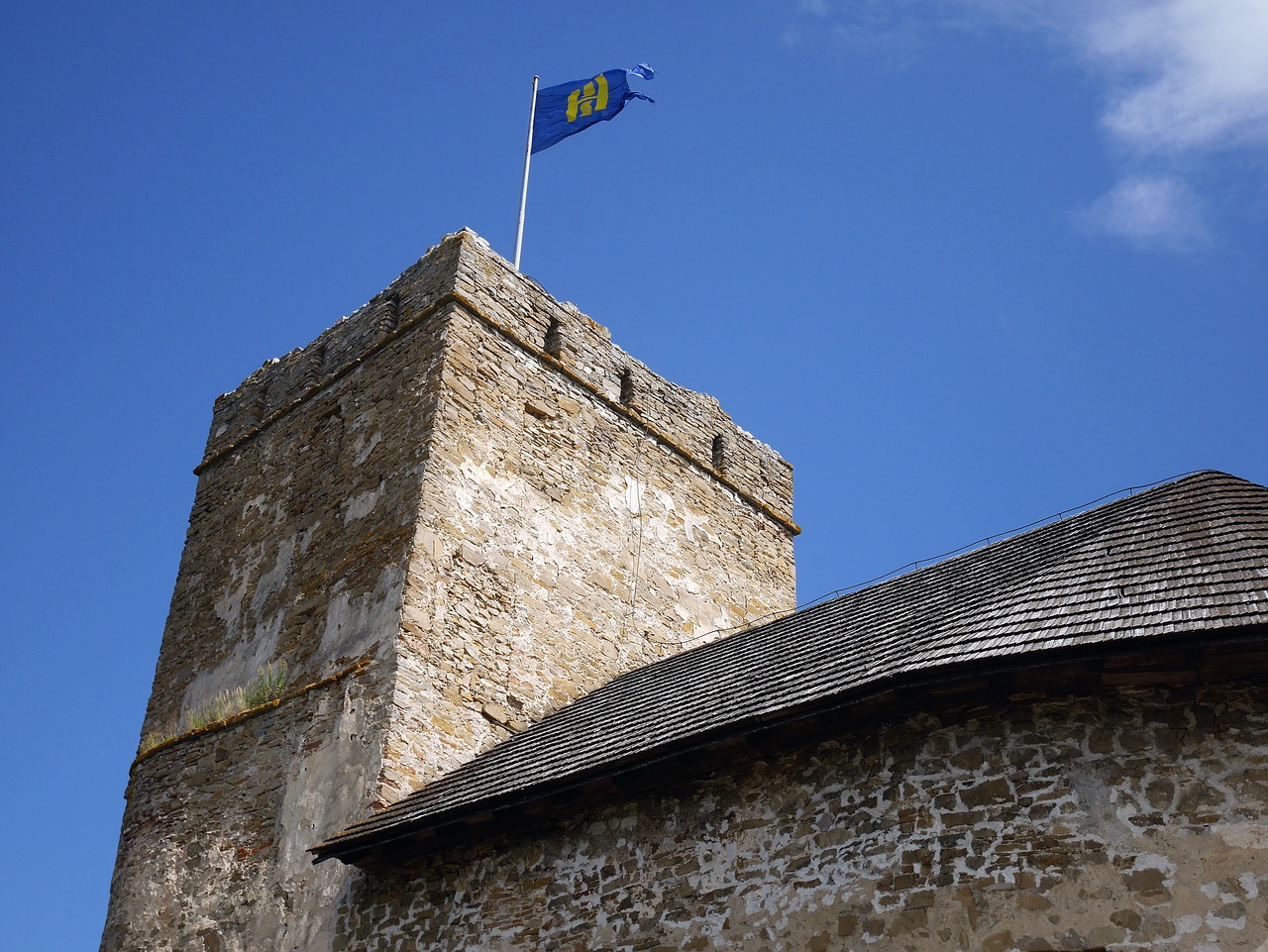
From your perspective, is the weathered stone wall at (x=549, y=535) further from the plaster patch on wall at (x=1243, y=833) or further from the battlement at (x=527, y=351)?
the plaster patch on wall at (x=1243, y=833)

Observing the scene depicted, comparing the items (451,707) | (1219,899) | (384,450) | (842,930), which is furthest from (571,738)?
(1219,899)

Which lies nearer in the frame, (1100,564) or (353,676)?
(1100,564)

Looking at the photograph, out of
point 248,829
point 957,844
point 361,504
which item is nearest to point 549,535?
point 361,504

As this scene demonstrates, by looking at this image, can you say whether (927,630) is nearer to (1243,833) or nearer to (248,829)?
(1243,833)

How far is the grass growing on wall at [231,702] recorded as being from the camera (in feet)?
36.0

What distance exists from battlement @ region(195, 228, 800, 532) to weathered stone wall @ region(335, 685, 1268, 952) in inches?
230

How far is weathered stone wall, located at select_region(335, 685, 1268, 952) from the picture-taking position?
5.97 meters

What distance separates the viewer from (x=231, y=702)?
37.0ft

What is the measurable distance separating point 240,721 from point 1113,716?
7067 mm

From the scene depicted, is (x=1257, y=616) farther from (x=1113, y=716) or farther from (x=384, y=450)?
(x=384, y=450)

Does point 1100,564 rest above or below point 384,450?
below

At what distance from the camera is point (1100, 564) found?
7582 millimetres

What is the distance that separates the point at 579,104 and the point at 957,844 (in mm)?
11046

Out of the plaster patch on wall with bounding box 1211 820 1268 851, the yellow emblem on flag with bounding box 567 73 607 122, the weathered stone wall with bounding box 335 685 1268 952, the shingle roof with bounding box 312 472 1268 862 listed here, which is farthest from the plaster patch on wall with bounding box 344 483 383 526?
the plaster patch on wall with bounding box 1211 820 1268 851
